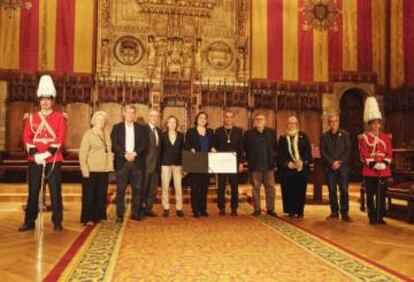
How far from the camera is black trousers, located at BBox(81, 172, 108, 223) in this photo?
18.0 feet

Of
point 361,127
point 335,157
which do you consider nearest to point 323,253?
point 335,157

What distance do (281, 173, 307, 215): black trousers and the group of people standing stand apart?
0.01 metres

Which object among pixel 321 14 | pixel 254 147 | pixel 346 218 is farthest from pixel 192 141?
pixel 321 14

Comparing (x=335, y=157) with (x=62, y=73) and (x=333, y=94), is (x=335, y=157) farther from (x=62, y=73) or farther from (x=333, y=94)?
(x=62, y=73)

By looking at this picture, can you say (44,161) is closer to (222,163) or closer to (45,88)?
(45,88)

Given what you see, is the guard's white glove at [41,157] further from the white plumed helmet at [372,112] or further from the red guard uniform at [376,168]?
the white plumed helmet at [372,112]

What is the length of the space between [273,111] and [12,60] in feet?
25.0

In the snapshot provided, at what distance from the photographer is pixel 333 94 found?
12867 mm

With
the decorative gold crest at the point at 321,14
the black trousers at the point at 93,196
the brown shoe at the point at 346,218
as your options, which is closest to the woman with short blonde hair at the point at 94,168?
the black trousers at the point at 93,196

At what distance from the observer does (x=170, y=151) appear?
6.29m

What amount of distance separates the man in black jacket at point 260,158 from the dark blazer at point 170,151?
1069 millimetres

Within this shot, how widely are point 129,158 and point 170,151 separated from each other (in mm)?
740

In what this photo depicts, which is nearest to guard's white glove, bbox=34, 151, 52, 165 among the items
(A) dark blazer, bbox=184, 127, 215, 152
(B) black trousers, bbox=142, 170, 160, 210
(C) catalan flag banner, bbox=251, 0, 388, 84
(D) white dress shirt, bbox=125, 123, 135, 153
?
(D) white dress shirt, bbox=125, 123, 135, 153

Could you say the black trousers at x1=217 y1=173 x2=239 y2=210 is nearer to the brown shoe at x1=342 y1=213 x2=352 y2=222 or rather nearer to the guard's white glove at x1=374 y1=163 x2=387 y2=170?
the brown shoe at x1=342 y1=213 x2=352 y2=222
